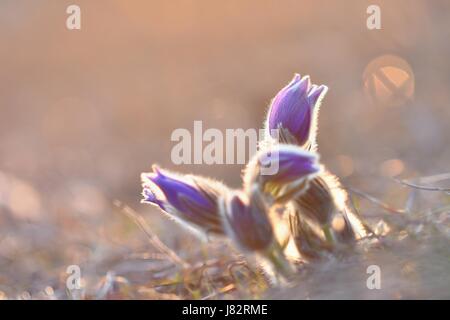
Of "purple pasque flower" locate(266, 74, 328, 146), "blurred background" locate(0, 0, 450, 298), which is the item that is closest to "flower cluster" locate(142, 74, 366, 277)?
"purple pasque flower" locate(266, 74, 328, 146)

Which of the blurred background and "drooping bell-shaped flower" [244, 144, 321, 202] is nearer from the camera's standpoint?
"drooping bell-shaped flower" [244, 144, 321, 202]

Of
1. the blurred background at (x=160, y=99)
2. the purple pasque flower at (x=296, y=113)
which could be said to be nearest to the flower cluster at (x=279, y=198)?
the purple pasque flower at (x=296, y=113)

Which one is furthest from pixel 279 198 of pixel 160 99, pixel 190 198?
pixel 160 99

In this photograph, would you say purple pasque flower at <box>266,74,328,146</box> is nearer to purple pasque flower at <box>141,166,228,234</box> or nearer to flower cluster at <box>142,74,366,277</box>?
flower cluster at <box>142,74,366,277</box>

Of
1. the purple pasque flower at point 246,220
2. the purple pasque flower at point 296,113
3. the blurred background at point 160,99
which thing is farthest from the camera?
the blurred background at point 160,99

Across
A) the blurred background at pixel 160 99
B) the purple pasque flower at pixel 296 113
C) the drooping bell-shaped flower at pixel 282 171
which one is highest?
the blurred background at pixel 160 99

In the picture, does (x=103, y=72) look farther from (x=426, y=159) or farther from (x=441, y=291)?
(x=441, y=291)

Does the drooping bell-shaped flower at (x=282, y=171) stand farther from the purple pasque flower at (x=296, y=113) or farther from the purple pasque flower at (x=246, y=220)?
the purple pasque flower at (x=296, y=113)

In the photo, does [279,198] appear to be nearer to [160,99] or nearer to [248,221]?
[248,221]
